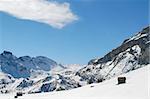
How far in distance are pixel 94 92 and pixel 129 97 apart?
7.34 metres

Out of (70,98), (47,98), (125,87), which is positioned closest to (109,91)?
(125,87)

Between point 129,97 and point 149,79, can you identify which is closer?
point 129,97

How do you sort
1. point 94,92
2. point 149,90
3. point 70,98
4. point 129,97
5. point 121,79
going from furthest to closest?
point 121,79, point 94,92, point 70,98, point 149,90, point 129,97

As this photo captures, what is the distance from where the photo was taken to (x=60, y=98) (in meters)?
35.1

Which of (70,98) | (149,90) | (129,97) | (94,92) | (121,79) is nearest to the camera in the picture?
(129,97)

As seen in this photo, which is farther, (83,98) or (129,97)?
(83,98)

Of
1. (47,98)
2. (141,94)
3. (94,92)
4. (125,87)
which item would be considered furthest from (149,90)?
(47,98)

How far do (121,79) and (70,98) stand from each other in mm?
7828

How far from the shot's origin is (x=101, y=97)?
104 feet

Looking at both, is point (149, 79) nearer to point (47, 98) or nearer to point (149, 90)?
point (149, 90)

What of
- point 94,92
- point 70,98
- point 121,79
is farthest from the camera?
point 121,79

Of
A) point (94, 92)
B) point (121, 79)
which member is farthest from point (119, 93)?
point (121, 79)

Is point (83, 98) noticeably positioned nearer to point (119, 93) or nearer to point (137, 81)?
point (119, 93)

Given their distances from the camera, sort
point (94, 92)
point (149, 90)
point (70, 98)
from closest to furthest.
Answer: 1. point (149, 90)
2. point (70, 98)
3. point (94, 92)
